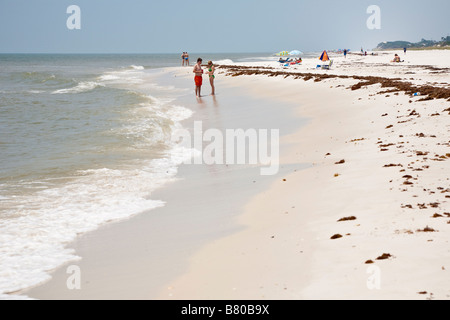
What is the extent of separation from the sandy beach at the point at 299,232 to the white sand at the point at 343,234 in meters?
0.02

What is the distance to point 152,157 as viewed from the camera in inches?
413

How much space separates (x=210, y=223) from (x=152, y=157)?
191 inches

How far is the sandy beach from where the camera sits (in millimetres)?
3838

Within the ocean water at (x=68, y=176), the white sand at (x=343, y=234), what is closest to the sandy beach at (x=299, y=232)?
the white sand at (x=343, y=234)

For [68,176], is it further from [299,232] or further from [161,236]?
[299,232]

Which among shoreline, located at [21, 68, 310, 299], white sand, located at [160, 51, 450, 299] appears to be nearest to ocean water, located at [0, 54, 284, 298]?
shoreline, located at [21, 68, 310, 299]

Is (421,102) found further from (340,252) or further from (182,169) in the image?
(340,252)

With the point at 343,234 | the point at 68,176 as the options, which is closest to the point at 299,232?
the point at 343,234

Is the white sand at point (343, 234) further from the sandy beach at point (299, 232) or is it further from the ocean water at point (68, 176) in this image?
the ocean water at point (68, 176)

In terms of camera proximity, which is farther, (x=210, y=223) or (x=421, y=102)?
(x=421, y=102)

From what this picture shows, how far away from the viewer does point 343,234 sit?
4.75m

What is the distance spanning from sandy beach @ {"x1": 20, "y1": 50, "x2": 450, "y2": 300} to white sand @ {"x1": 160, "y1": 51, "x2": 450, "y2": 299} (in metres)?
0.02
